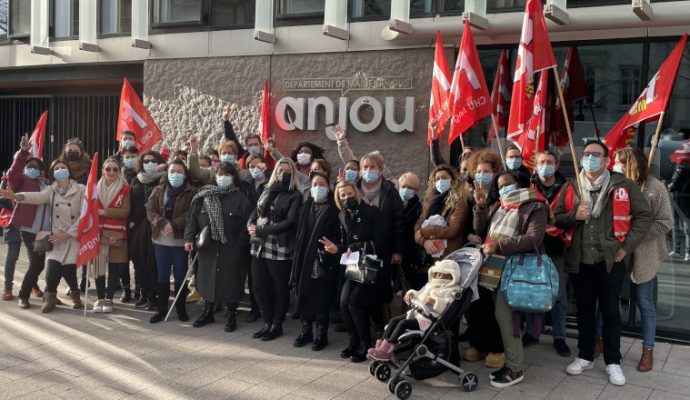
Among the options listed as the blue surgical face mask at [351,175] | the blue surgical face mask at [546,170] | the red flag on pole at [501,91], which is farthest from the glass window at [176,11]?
the blue surgical face mask at [546,170]

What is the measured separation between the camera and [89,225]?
7.73 m

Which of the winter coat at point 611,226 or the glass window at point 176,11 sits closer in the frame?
the winter coat at point 611,226

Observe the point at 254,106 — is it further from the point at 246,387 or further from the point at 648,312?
the point at 648,312

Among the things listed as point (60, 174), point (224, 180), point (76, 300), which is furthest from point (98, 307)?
point (224, 180)

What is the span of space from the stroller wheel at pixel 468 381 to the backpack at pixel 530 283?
658 millimetres

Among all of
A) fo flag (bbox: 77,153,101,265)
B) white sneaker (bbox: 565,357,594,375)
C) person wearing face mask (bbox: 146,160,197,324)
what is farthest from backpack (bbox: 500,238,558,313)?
fo flag (bbox: 77,153,101,265)

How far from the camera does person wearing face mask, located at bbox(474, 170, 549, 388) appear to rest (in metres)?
5.54

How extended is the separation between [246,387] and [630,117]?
181 inches

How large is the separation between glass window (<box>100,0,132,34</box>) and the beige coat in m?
4.67

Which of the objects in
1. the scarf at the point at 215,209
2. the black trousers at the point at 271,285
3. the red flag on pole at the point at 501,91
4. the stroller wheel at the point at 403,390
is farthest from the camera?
the red flag on pole at the point at 501,91

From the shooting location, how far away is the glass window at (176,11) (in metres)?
10.9

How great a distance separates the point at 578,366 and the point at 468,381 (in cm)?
115

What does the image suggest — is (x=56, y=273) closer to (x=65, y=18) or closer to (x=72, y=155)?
(x=72, y=155)

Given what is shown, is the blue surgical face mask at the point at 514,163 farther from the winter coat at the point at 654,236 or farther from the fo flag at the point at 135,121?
the fo flag at the point at 135,121
